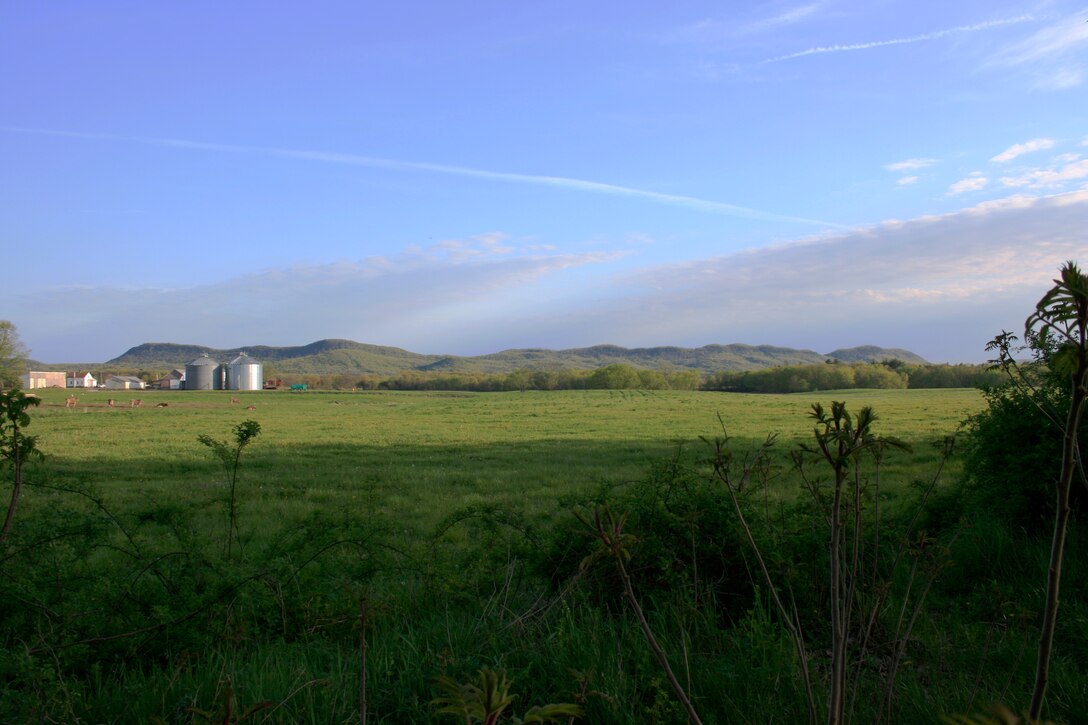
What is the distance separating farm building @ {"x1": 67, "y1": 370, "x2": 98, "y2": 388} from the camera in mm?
136562

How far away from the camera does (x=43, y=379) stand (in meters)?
117

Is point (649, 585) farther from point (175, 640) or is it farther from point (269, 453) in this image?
point (269, 453)

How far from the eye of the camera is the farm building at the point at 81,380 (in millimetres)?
136562

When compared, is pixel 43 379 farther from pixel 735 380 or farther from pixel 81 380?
pixel 735 380

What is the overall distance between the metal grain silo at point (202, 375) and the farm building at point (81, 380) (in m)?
33.6

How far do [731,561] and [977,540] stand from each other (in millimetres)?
2648

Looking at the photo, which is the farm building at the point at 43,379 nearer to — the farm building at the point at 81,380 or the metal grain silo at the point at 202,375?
the farm building at the point at 81,380

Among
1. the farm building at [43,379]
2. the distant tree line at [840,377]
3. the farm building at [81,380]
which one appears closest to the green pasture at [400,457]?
the distant tree line at [840,377]

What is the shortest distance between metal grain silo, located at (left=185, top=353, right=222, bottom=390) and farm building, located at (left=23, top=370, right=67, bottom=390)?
1975 centimetres

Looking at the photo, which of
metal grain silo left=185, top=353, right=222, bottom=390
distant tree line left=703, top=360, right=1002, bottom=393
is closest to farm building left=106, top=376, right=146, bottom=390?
metal grain silo left=185, top=353, right=222, bottom=390

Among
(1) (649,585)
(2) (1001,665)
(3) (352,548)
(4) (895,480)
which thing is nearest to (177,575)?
(3) (352,548)

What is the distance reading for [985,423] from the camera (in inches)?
279

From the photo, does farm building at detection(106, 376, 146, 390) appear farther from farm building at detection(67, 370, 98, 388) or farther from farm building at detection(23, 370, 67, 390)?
farm building at detection(23, 370, 67, 390)

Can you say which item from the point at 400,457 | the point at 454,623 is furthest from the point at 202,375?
the point at 454,623
